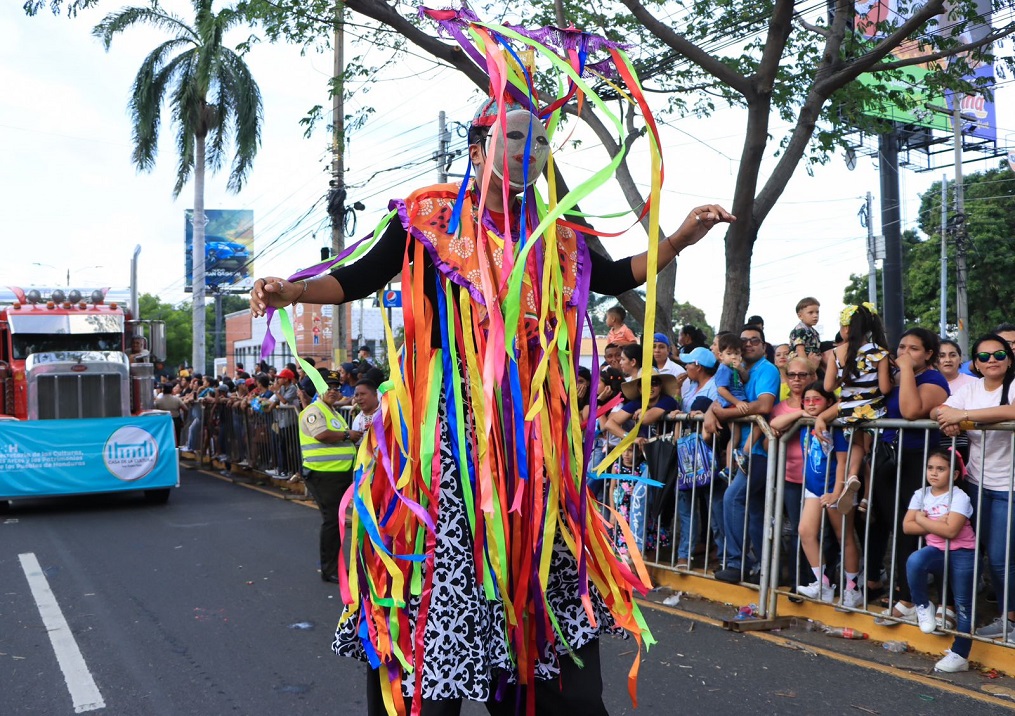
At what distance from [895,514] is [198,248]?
892 inches

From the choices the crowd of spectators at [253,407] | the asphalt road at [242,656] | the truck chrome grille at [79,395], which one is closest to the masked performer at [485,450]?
the asphalt road at [242,656]

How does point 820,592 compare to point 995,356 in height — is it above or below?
below

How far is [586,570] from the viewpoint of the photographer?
7.71ft

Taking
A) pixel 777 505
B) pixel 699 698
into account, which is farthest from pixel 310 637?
pixel 777 505

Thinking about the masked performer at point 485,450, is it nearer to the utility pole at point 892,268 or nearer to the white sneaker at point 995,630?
the white sneaker at point 995,630

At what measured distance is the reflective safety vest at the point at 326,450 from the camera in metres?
7.09

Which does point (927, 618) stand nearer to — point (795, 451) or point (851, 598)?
point (851, 598)

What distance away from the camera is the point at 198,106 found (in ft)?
82.8

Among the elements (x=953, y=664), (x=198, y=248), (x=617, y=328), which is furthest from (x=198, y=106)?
(x=953, y=664)

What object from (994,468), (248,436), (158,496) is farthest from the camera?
(248,436)

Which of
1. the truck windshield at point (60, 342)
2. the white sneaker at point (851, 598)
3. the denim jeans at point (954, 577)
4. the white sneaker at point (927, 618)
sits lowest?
the white sneaker at point (851, 598)

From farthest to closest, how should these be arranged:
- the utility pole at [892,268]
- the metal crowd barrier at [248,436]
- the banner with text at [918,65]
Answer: the utility pole at [892,268], the metal crowd barrier at [248,436], the banner with text at [918,65]

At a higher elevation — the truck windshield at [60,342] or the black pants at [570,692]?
the truck windshield at [60,342]

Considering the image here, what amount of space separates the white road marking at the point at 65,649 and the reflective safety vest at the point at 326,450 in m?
1.90
